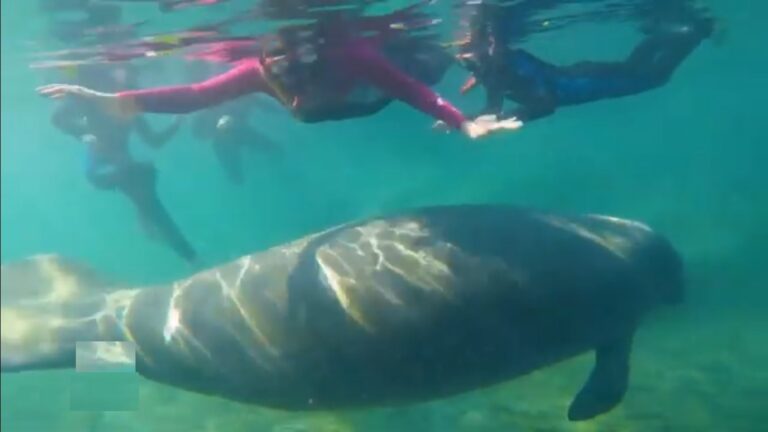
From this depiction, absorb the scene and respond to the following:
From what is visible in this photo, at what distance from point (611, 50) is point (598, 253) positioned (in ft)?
80.8

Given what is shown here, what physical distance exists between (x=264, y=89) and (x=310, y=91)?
0.65 metres

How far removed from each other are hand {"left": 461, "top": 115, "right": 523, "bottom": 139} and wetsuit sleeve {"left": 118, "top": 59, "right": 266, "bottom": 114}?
3100mm

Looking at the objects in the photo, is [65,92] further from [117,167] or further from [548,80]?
[117,167]

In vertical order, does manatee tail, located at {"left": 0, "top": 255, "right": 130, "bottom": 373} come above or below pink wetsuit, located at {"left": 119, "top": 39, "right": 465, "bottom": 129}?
below

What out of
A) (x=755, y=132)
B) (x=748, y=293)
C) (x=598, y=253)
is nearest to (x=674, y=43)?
(x=748, y=293)

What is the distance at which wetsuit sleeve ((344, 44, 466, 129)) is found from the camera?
8.19 metres

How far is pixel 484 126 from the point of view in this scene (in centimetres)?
748

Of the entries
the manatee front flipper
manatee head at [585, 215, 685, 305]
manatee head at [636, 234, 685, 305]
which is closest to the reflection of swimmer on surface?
manatee head at [585, 215, 685, 305]

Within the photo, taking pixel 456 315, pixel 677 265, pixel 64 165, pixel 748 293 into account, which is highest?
→ pixel 456 315

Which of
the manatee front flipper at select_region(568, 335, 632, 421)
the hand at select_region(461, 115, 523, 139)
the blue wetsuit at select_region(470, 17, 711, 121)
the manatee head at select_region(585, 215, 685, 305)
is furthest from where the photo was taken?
the blue wetsuit at select_region(470, 17, 711, 121)

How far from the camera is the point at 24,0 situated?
15.2 m

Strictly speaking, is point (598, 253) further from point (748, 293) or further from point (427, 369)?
point (748, 293)

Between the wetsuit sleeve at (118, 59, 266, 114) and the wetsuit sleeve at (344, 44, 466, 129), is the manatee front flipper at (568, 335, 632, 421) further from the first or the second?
the wetsuit sleeve at (118, 59, 266, 114)

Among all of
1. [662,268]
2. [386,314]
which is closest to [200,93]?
[386,314]
